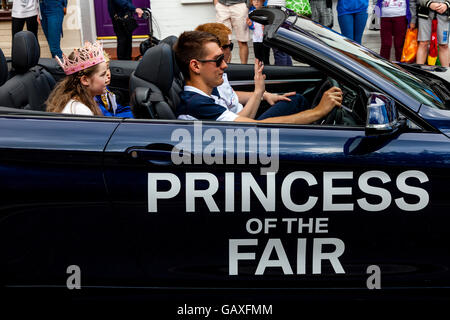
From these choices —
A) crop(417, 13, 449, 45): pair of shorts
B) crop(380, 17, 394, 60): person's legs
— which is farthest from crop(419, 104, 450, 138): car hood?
crop(380, 17, 394, 60): person's legs

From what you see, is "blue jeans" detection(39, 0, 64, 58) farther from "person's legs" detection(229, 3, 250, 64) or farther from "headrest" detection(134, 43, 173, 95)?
"headrest" detection(134, 43, 173, 95)

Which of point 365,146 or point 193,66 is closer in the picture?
point 365,146

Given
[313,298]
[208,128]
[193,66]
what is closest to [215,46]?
[193,66]

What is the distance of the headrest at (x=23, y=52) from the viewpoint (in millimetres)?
3953

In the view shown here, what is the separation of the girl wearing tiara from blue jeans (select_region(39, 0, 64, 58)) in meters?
4.95

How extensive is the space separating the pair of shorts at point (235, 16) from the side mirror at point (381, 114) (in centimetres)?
667

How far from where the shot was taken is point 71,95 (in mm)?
3500

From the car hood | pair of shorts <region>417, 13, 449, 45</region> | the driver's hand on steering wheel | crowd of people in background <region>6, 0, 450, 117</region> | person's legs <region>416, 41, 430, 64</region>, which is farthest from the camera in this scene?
person's legs <region>416, 41, 430, 64</region>

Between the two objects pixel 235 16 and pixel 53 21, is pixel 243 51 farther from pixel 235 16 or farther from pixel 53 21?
pixel 53 21

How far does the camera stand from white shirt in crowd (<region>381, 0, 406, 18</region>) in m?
8.38

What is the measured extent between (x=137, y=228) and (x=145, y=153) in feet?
0.96

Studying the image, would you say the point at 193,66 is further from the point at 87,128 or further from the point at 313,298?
the point at 313,298

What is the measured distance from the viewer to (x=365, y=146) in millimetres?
2680
